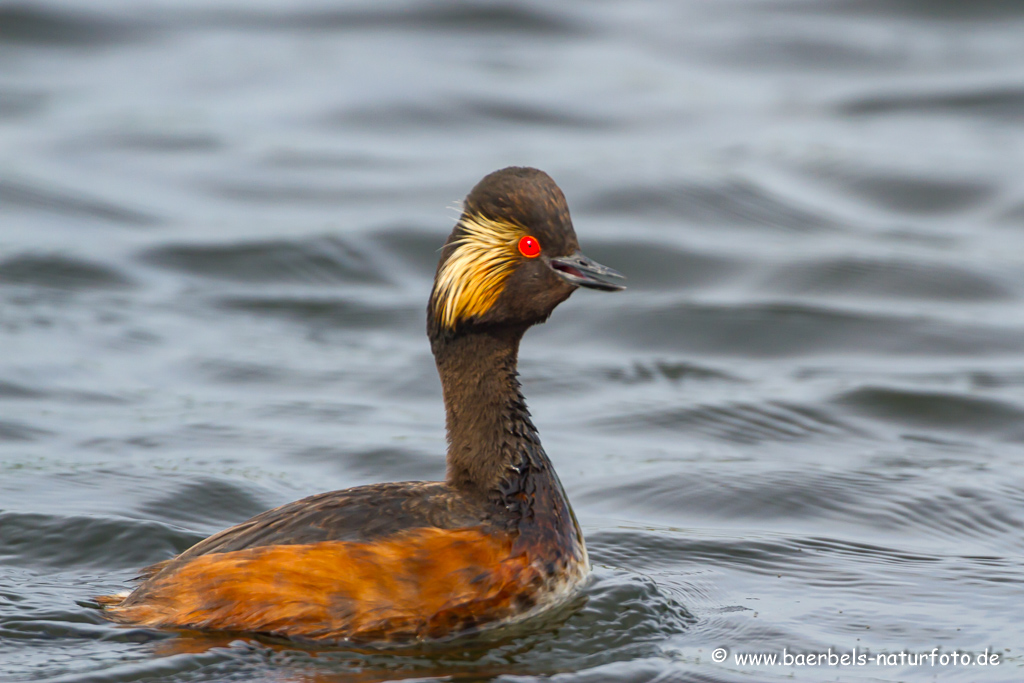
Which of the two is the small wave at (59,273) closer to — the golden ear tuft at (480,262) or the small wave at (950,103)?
the golden ear tuft at (480,262)

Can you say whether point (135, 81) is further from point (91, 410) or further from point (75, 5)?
point (91, 410)

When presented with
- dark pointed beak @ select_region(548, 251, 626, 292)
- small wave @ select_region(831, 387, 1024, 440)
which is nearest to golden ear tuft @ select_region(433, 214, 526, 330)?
dark pointed beak @ select_region(548, 251, 626, 292)

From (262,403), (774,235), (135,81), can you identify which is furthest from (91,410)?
(135,81)

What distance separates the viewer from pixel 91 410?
11484 millimetres

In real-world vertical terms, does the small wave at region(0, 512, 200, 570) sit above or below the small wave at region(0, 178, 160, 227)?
below

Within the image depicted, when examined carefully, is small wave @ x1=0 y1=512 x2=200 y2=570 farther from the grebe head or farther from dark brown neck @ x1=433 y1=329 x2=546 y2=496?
the grebe head

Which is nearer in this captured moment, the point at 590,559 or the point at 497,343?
the point at 497,343

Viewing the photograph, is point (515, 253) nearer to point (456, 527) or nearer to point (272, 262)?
point (456, 527)

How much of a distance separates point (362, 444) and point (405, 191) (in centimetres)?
758

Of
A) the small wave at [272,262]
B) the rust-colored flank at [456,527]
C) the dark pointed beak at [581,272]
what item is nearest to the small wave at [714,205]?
the small wave at [272,262]

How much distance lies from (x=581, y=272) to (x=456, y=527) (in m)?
1.46

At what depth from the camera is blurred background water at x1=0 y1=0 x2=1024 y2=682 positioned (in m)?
8.08

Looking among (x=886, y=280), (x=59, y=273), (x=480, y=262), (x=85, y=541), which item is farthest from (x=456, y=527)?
(x=886, y=280)

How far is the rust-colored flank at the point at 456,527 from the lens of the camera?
6.98 m
